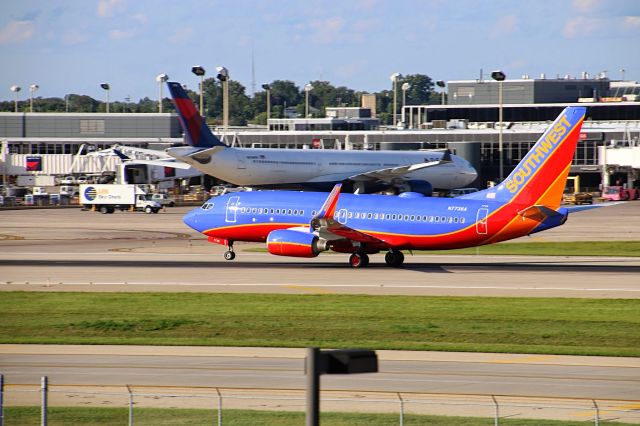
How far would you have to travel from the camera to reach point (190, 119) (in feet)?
338

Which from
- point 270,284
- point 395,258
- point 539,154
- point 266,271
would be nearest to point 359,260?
point 395,258

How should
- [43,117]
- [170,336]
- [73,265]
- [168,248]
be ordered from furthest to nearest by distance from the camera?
[43,117] → [168,248] → [73,265] → [170,336]

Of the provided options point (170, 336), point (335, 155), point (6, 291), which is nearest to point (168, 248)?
point (6, 291)

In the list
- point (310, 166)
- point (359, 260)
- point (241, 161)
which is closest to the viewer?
point (359, 260)

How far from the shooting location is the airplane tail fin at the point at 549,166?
5594 cm

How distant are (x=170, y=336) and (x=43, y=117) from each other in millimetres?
165996

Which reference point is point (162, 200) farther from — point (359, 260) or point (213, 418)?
point (213, 418)

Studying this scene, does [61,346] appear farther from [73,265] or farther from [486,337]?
[73,265]

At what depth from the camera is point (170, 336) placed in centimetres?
3697

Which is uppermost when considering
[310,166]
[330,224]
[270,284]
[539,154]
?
[539,154]

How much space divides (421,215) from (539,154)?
283 inches

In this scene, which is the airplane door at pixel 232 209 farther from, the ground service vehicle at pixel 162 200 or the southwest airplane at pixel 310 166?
the ground service vehicle at pixel 162 200

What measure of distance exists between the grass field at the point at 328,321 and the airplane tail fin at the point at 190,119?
57.1 m

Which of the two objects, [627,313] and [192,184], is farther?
[192,184]
